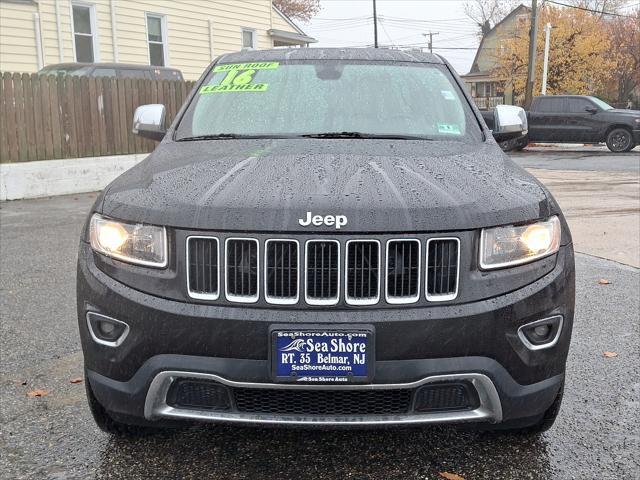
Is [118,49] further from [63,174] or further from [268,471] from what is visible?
[268,471]

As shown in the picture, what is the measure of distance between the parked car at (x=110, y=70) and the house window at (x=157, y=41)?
2682 millimetres

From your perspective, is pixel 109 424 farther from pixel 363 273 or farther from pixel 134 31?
pixel 134 31

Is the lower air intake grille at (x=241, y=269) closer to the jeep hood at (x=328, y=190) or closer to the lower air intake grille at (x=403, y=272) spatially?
the jeep hood at (x=328, y=190)

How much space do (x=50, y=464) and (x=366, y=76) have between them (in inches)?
103

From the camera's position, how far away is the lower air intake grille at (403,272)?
7.39 ft

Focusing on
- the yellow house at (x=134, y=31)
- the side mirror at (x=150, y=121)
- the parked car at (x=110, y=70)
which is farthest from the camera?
the yellow house at (x=134, y=31)

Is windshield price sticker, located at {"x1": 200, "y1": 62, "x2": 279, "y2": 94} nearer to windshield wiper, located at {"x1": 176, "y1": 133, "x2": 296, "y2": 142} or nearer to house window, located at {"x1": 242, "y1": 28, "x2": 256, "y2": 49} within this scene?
windshield wiper, located at {"x1": 176, "y1": 133, "x2": 296, "y2": 142}

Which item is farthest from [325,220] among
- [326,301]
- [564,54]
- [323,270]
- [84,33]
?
[564,54]

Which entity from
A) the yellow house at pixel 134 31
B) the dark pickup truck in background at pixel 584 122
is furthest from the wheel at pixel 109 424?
the dark pickup truck in background at pixel 584 122

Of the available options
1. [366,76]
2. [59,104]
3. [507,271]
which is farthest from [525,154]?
[507,271]

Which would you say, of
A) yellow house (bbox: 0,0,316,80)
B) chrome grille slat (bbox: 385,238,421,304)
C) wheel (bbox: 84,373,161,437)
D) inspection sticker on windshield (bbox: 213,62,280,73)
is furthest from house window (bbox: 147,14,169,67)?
chrome grille slat (bbox: 385,238,421,304)

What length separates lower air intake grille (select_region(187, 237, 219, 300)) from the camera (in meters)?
2.28

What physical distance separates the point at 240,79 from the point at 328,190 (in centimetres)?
175

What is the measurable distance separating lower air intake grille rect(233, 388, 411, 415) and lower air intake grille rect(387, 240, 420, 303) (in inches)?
13.7
